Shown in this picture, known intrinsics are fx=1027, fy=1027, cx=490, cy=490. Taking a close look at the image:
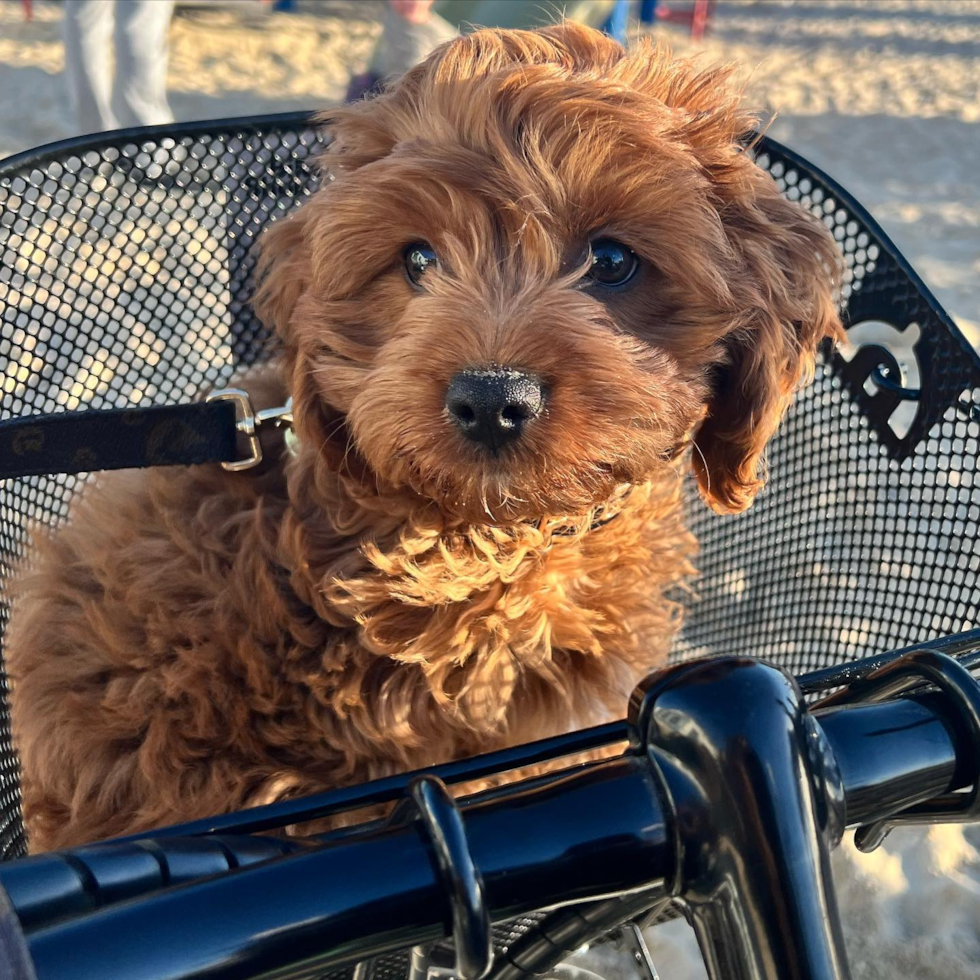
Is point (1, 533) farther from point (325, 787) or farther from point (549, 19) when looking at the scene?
point (549, 19)

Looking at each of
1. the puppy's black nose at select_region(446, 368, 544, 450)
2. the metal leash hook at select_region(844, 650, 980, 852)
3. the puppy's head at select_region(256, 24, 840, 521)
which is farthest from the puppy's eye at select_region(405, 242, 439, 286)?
the metal leash hook at select_region(844, 650, 980, 852)

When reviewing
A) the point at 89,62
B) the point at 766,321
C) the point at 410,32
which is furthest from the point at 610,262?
the point at 89,62

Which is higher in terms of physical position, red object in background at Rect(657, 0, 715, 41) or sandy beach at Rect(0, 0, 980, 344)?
red object in background at Rect(657, 0, 715, 41)

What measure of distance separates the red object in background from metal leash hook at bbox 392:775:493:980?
7.75 meters

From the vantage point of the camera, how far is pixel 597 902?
29.2 inches

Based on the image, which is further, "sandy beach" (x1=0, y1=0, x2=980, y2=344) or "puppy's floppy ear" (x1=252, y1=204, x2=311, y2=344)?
"sandy beach" (x1=0, y1=0, x2=980, y2=344)

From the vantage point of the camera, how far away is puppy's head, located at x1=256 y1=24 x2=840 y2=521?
1300mm

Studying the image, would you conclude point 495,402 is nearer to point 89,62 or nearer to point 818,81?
point 89,62

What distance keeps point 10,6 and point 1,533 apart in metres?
7.24

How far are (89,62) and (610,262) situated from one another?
3.70 m

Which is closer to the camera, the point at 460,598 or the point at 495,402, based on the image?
the point at 495,402

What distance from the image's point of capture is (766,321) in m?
1.48

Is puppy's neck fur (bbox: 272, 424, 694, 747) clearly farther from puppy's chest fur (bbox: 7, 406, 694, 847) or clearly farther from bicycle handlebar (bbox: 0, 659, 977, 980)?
bicycle handlebar (bbox: 0, 659, 977, 980)

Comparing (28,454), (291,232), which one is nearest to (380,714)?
(28,454)
